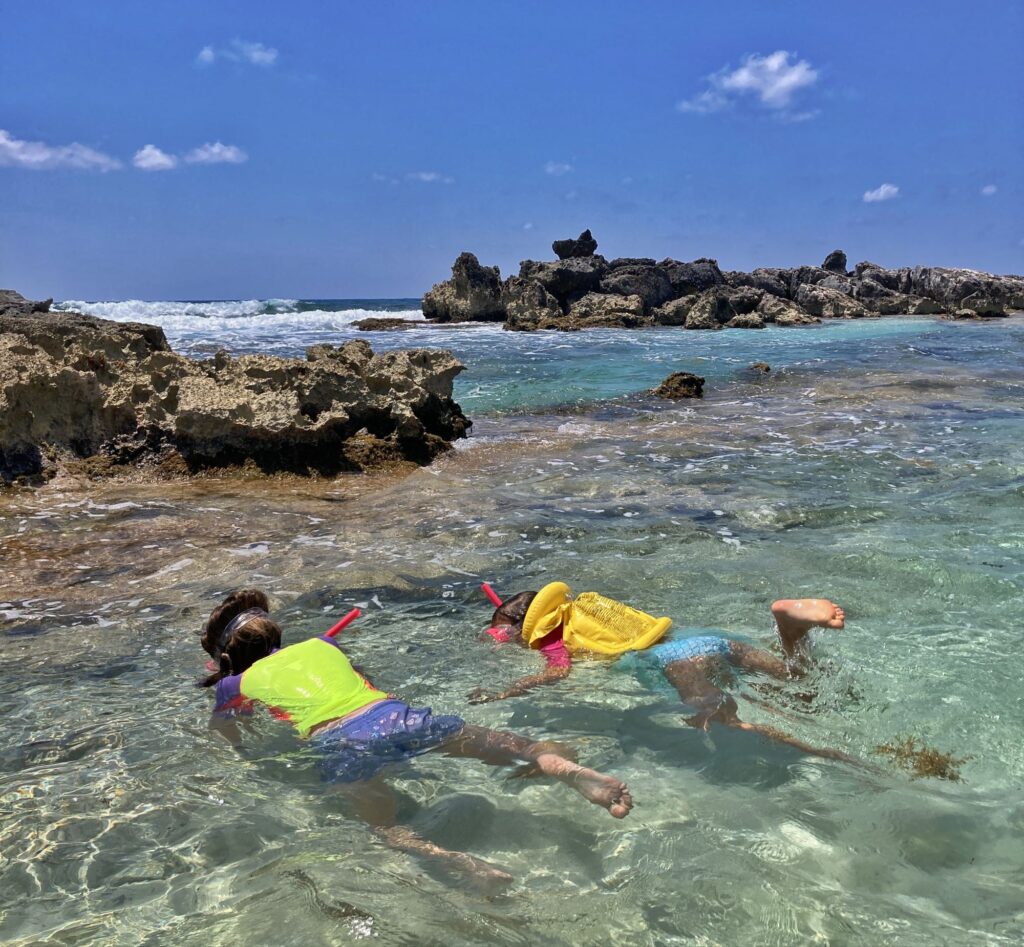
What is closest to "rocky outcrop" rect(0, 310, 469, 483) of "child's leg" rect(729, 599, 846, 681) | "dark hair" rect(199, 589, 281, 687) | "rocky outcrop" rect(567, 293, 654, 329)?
"dark hair" rect(199, 589, 281, 687)

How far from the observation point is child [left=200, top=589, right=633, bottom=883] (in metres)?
2.82

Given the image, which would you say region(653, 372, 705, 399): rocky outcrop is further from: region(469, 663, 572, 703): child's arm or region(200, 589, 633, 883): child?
region(200, 589, 633, 883): child

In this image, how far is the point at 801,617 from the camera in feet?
11.6


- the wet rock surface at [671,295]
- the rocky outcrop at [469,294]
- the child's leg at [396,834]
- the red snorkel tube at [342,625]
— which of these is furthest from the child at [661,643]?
the rocky outcrop at [469,294]

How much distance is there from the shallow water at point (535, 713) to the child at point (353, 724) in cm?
9

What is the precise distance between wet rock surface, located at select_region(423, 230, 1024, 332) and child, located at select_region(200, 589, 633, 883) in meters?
34.0

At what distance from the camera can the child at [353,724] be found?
282 centimetres

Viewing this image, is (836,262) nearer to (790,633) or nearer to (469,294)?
(469,294)

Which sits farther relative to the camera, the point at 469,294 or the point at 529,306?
the point at 469,294

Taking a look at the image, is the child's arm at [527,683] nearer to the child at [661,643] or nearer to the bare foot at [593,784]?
the child at [661,643]

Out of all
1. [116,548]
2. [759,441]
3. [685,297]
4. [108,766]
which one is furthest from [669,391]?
[685,297]

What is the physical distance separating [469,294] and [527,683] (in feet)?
132

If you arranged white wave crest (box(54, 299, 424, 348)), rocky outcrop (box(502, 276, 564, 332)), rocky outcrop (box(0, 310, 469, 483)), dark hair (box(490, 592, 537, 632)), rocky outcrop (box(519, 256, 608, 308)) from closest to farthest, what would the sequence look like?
dark hair (box(490, 592, 537, 632)) → rocky outcrop (box(0, 310, 469, 483)) → white wave crest (box(54, 299, 424, 348)) → rocky outcrop (box(502, 276, 564, 332)) → rocky outcrop (box(519, 256, 608, 308))

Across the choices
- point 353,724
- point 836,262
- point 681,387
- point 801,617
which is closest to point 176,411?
point 353,724
